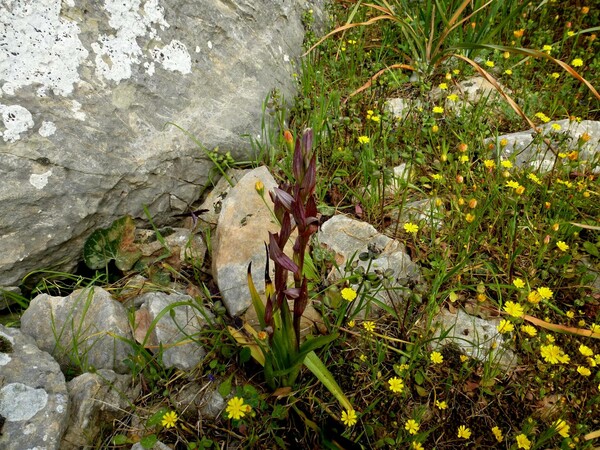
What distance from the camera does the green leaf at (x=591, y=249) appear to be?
2297 mm

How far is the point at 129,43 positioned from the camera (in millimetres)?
2387

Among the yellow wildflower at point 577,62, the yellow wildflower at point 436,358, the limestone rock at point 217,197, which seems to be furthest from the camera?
the yellow wildflower at point 577,62

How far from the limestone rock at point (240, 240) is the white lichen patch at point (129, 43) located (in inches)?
31.1

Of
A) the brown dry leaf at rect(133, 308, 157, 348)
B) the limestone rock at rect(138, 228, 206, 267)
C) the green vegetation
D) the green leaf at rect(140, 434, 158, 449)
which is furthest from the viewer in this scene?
the limestone rock at rect(138, 228, 206, 267)

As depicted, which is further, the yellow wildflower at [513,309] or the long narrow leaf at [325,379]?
the yellow wildflower at [513,309]

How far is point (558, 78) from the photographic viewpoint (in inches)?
130

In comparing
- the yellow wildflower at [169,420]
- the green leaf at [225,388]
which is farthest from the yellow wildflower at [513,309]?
the yellow wildflower at [169,420]

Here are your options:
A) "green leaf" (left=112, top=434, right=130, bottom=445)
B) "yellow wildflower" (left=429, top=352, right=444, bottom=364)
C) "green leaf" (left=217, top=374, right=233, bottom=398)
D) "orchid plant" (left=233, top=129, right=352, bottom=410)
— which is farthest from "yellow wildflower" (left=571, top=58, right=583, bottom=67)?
"green leaf" (left=112, top=434, right=130, bottom=445)

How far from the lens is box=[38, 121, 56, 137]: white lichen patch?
212cm

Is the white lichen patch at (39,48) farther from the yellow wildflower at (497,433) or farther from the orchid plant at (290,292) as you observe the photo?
the yellow wildflower at (497,433)

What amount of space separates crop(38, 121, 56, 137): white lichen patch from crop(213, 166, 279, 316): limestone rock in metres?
0.87

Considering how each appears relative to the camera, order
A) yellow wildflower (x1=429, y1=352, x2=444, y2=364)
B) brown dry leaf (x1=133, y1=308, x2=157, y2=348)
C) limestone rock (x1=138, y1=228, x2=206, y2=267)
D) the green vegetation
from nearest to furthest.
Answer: the green vegetation
yellow wildflower (x1=429, y1=352, x2=444, y2=364)
brown dry leaf (x1=133, y1=308, x2=157, y2=348)
limestone rock (x1=138, y1=228, x2=206, y2=267)

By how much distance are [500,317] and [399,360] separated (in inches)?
22.1

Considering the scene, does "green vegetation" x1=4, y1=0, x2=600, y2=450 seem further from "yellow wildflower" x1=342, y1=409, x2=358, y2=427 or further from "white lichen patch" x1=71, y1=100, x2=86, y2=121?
"white lichen patch" x1=71, y1=100, x2=86, y2=121
